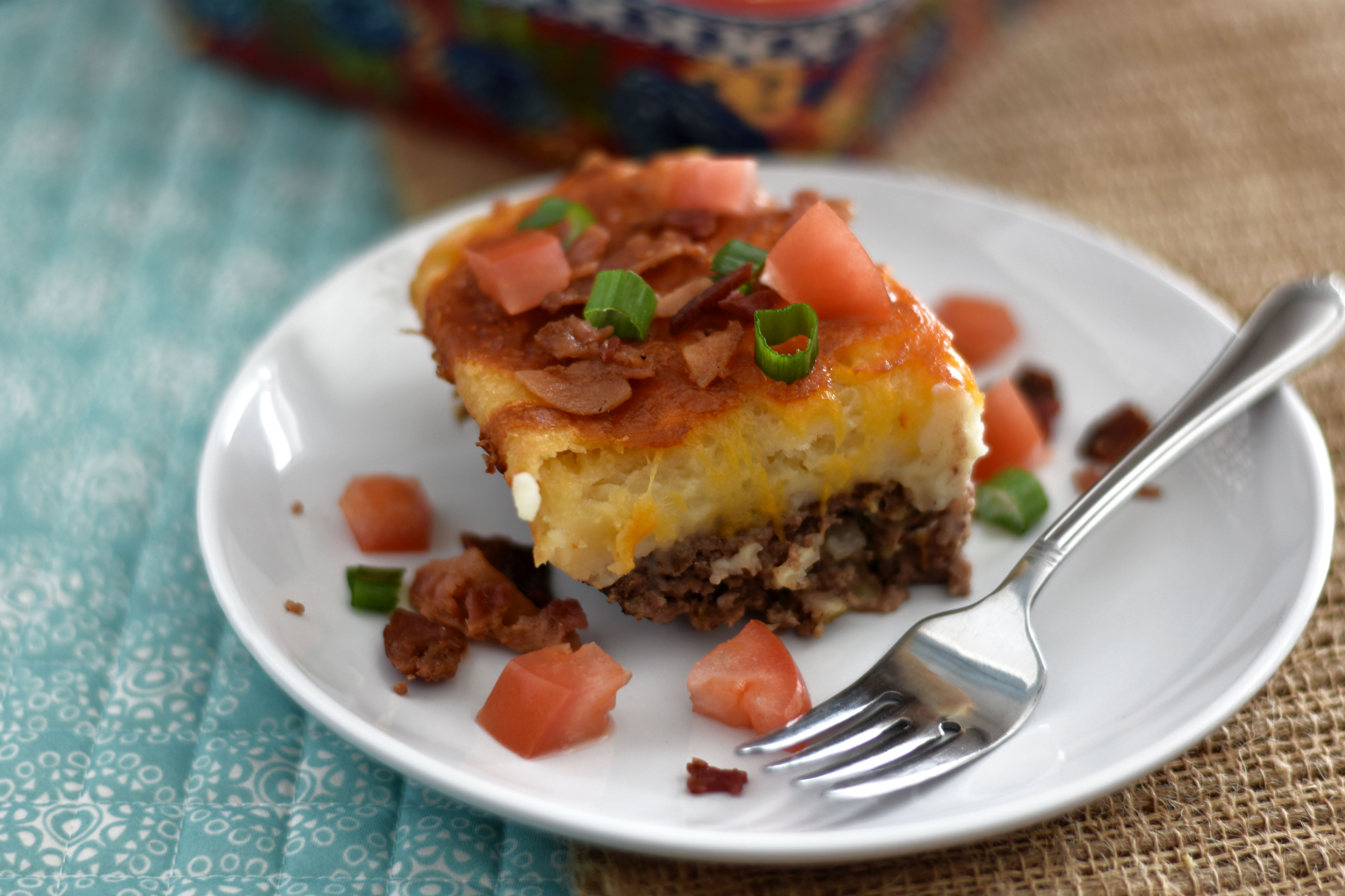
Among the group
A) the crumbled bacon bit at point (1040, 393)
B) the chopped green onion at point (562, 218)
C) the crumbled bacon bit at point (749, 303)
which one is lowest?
the chopped green onion at point (562, 218)

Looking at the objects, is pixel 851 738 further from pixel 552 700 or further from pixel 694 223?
pixel 694 223

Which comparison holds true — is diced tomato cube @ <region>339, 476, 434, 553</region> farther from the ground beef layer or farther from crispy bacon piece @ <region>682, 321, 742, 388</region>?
crispy bacon piece @ <region>682, 321, 742, 388</region>

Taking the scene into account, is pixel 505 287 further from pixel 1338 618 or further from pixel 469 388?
pixel 1338 618

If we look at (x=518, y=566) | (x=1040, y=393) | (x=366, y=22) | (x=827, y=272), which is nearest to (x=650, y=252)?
(x=827, y=272)

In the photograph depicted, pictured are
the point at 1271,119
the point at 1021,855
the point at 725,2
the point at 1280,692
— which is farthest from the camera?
the point at 1271,119

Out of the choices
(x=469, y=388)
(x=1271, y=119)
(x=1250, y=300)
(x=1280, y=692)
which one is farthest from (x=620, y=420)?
(x=1271, y=119)

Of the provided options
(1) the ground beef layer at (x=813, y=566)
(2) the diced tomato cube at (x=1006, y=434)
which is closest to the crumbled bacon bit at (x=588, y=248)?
(1) the ground beef layer at (x=813, y=566)

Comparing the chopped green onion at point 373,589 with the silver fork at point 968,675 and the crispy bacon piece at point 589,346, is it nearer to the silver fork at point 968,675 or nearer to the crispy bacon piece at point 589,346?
the crispy bacon piece at point 589,346
